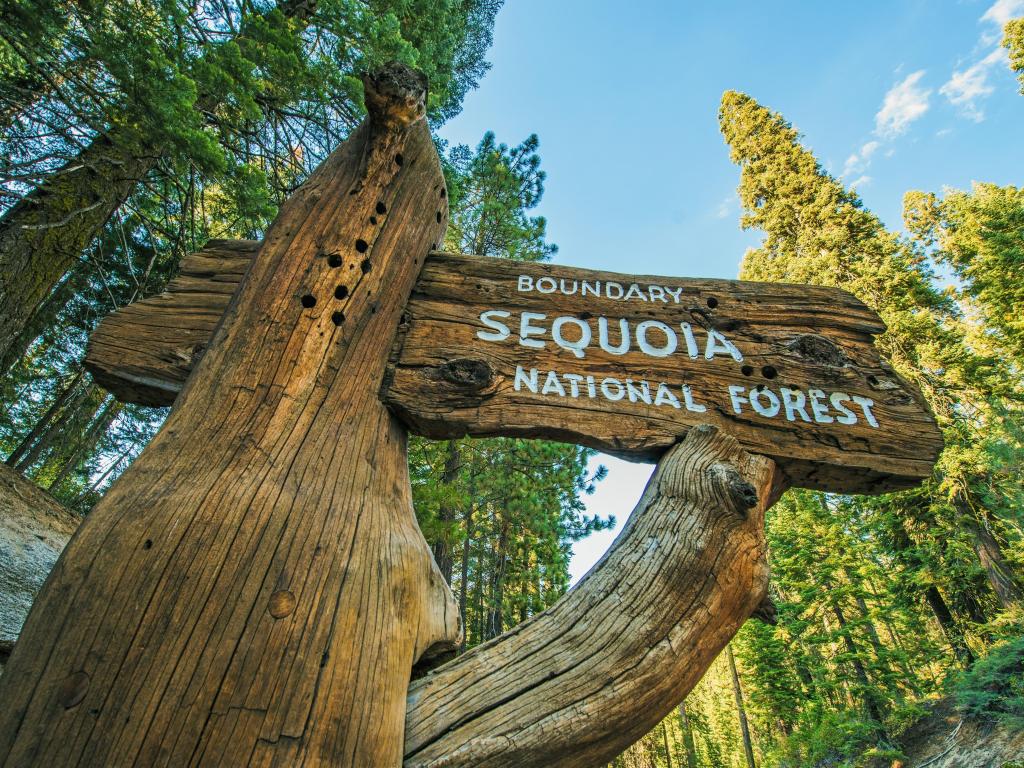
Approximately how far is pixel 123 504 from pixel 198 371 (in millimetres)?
410

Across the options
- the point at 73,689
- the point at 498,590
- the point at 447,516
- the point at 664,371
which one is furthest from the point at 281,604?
the point at 498,590

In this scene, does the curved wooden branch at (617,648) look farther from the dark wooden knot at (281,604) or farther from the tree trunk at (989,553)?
the tree trunk at (989,553)

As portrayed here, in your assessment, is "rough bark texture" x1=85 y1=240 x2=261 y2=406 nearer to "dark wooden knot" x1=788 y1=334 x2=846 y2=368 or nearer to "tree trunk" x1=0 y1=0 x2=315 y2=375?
"dark wooden knot" x1=788 y1=334 x2=846 y2=368

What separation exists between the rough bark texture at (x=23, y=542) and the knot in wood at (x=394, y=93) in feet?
6.51

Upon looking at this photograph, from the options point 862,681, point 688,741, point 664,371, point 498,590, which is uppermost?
point 862,681

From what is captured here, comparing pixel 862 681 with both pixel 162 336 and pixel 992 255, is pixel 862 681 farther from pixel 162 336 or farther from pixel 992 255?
pixel 162 336

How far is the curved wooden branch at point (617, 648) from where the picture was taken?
0.89m

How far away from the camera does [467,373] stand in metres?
1.49

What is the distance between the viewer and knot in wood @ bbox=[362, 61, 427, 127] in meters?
1.61

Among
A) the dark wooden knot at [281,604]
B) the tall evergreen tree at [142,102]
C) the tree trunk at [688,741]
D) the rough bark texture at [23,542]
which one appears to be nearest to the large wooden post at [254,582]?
the dark wooden knot at [281,604]

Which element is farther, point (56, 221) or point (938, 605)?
point (938, 605)

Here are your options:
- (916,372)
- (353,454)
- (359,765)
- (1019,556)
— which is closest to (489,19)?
(353,454)

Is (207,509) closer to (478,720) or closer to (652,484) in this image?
(478,720)

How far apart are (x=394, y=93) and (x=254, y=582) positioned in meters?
1.49
